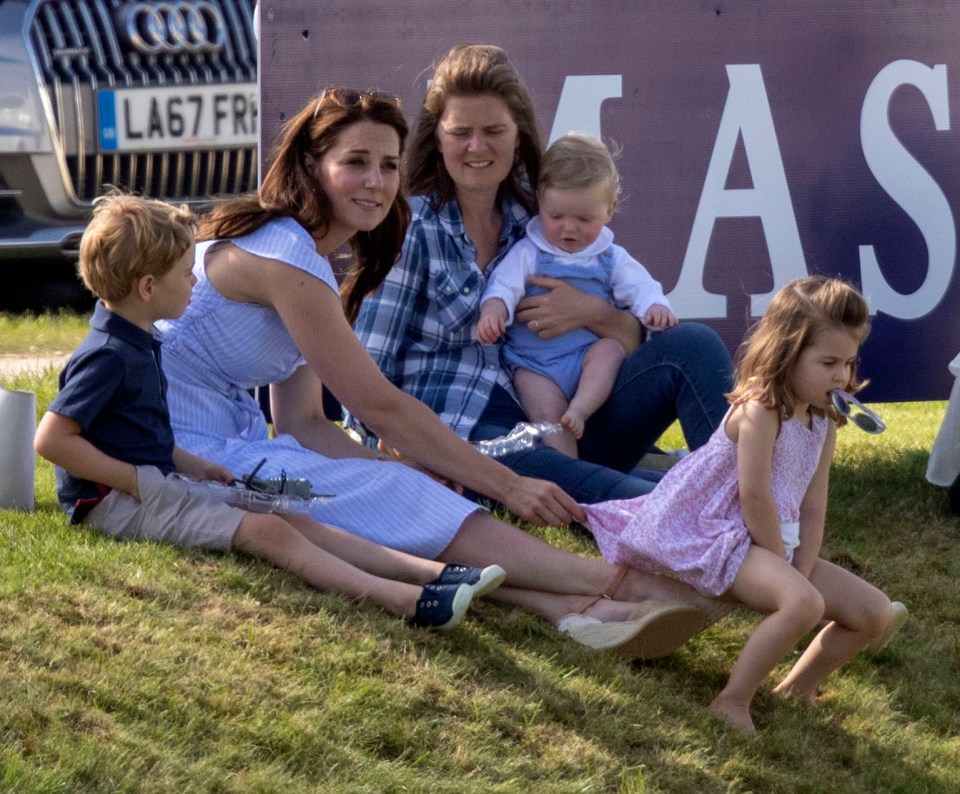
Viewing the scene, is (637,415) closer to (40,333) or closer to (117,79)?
(40,333)

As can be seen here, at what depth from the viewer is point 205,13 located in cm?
820

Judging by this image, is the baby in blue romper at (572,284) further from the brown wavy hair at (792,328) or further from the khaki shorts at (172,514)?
the khaki shorts at (172,514)

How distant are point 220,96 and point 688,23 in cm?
335

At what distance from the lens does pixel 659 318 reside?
4.56 m

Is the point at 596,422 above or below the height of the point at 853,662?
above

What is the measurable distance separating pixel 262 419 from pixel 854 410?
1.60 m

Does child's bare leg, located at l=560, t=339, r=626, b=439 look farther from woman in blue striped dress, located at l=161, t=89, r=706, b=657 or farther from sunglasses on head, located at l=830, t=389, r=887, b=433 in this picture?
sunglasses on head, located at l=830, t=389, r=887, b=433

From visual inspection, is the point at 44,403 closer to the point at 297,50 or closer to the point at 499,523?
the point at 297,50

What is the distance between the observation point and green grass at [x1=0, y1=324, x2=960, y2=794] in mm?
2943

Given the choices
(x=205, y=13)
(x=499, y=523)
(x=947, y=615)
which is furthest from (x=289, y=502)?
(x=205, y=13)

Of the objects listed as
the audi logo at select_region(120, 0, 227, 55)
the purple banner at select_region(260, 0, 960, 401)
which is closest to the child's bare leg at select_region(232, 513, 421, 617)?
the purple banner at select_region(260, 0, 960, 401)

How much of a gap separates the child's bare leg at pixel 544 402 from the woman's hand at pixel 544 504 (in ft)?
2.01

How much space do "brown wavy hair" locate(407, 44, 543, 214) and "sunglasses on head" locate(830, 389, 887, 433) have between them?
1.46m

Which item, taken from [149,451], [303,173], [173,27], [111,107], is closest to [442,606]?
[149,451]
